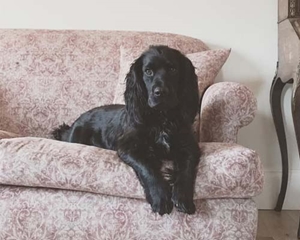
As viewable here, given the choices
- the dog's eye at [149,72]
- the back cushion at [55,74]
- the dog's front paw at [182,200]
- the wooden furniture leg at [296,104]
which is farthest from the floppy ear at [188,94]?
the back cushion at [55,74]

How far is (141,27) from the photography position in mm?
2607

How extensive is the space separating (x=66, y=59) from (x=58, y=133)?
0.42 metres

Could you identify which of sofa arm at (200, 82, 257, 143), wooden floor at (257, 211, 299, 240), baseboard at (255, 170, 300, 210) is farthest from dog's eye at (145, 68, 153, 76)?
baseboard at (255, 170, 300, 210)

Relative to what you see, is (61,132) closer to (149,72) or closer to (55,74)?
(55,74)

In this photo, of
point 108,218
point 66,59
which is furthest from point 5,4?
point 108,218

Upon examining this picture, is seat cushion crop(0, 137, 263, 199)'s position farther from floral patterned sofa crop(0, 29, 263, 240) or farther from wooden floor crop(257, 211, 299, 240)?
wooden floor crop(257, 211, 299, 240)

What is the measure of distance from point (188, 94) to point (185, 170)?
0.32m

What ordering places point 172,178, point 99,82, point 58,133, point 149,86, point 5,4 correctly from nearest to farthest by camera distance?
point 172,178 < point 149,86 < point 58,133 < point 99,82 < point 5,4

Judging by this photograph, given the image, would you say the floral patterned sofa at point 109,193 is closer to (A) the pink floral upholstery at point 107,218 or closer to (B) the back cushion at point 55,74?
(A) the pink floral upholstery at point 107,218

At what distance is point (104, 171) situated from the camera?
152 cm

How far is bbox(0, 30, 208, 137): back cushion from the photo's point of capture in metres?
2.33

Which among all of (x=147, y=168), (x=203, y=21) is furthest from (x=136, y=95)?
(x=203, y=21)

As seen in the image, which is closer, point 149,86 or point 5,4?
point 149,86

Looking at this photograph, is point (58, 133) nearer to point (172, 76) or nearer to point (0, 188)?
point (0, 188)
